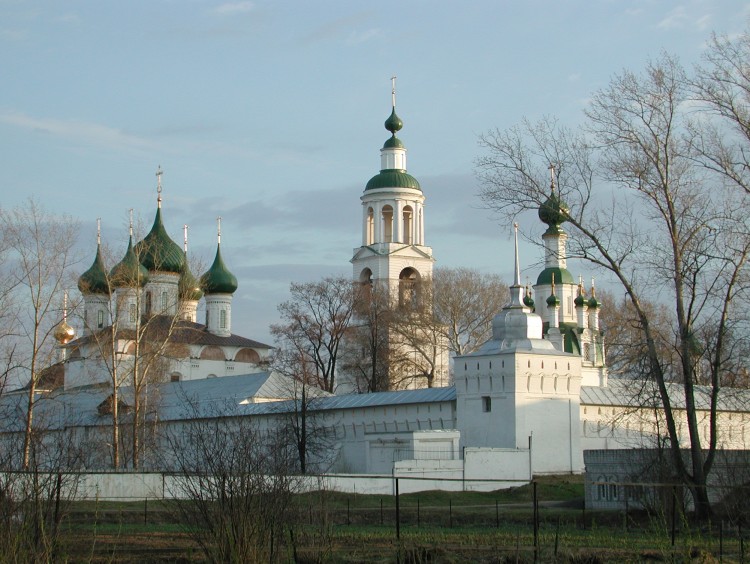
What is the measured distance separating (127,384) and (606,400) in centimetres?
2422

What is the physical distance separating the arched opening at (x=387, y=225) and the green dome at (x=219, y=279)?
9624 mm

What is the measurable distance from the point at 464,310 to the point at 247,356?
49.3 ft

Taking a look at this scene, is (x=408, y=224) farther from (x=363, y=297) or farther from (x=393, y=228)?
(x=363, y=297)

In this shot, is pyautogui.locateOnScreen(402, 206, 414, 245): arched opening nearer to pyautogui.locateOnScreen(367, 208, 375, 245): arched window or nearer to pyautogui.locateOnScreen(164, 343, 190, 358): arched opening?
pyautogui.locateOnScreen(367, 208, 375, 245): arched window

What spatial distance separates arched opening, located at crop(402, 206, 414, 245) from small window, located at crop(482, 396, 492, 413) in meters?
22.3

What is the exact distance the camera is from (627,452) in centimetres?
2709

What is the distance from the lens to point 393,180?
60.2m

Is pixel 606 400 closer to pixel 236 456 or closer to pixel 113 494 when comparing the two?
pixel 113 494

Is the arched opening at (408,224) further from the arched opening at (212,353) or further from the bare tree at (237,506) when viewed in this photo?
the bare tree at (237,506)

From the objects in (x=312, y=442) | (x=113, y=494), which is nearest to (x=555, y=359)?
(x=312, y=442)

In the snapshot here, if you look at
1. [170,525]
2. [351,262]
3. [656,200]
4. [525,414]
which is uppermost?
[351,262]

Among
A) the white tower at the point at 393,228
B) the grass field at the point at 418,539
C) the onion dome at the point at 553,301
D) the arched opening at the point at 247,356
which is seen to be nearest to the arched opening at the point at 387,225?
the white tower at the point at 393,228

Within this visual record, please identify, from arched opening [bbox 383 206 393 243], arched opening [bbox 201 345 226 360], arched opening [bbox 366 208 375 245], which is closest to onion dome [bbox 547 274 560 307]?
arched opening [bbox 383 206 393 243]

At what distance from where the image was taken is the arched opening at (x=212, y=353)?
64.6m
